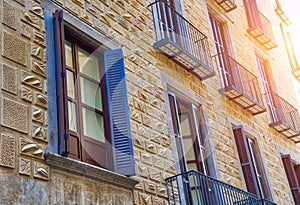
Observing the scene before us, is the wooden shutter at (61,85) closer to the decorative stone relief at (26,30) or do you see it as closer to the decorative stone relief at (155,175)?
the decorative stone relief at (26,30)

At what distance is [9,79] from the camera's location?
5793mm

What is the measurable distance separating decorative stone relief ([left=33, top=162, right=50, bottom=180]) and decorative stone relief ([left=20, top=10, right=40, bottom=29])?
2054 millimetres

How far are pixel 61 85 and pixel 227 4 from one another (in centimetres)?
911

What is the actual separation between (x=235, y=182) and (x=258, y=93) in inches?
151

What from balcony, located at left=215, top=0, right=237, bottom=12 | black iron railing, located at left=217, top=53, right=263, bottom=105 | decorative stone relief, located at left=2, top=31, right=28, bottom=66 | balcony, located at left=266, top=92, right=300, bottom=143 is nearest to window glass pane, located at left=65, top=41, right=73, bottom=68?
decorative stone relief, located at left=2, top=31, right=28, bottom=66

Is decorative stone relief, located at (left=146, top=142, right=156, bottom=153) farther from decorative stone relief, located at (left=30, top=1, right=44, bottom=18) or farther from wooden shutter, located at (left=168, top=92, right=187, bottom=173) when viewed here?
decorative stone relief, located at (left=30, top=1, right=44, bottom=18)

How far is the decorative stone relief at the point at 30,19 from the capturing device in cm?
652

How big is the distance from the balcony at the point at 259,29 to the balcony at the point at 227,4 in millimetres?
1566

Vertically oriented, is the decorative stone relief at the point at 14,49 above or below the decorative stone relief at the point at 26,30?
below

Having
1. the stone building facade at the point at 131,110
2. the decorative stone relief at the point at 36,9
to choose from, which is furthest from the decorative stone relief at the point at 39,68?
the decorative stone relief at the point at 36,9

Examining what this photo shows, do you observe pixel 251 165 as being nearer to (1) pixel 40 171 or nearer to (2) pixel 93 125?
(2) pixel 93 125

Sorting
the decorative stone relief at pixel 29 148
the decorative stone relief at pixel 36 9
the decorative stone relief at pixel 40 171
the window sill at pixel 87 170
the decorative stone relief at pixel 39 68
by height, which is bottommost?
the decorative stone relief at pixel 40 171

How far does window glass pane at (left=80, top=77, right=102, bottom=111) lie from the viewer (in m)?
7.38

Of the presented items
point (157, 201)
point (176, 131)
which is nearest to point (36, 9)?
point (157, 201)
